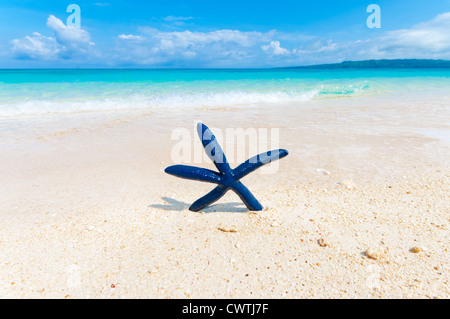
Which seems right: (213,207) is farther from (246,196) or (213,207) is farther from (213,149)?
(213,149)

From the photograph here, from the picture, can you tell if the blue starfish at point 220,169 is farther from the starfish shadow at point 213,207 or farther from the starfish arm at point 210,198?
the starfish shadow at point 213,207

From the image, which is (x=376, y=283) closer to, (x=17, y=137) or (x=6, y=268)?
(x=6, y=268)

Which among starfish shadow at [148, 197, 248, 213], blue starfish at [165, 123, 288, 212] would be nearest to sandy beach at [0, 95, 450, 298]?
starfish shadow at [148, 197, 248, 213]

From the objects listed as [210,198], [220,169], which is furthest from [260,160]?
[210,198]

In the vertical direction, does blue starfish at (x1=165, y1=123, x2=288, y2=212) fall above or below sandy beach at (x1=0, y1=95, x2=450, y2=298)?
above

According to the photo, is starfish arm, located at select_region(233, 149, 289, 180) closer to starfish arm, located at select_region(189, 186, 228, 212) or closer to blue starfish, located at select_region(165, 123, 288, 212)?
blue starfish, located at select_region(165, 123, 288, 212)
